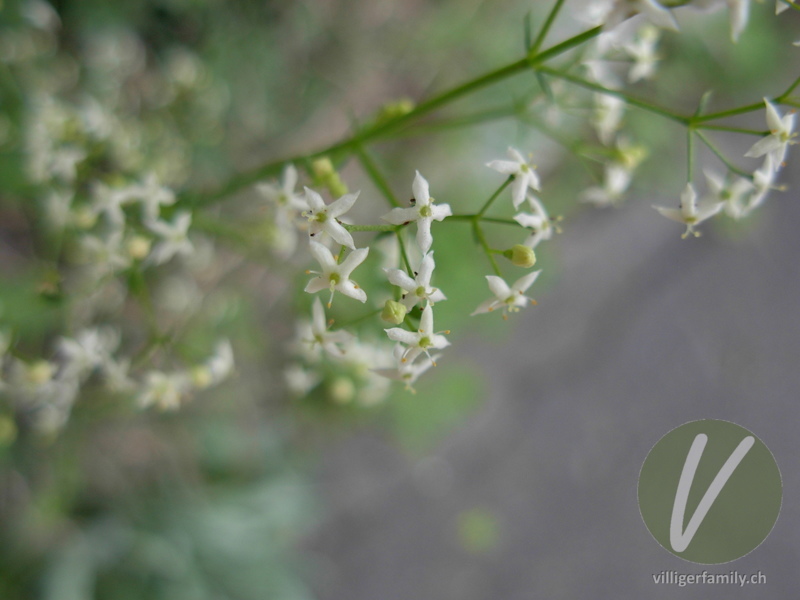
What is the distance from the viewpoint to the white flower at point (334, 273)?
1.25 metres

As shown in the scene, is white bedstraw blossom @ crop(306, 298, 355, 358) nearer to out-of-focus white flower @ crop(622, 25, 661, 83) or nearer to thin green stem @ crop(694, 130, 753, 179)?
thin green stem @ crop(694, 130, 753, 179)

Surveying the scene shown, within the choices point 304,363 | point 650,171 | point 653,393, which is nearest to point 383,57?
point 650,171

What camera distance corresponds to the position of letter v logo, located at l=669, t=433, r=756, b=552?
2188 millimetres

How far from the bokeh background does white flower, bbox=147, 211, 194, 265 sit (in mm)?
341

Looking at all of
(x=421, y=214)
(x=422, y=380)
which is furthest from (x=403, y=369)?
(x=422, y=380)

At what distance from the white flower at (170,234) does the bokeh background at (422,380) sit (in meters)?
0.34

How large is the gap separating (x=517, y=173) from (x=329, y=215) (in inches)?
16.6

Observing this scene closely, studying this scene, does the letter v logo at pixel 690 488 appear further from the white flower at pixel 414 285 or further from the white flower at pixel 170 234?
the white flower at pixel 170 234

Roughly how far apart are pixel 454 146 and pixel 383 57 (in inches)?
25.4

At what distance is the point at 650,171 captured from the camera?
3.87 metres

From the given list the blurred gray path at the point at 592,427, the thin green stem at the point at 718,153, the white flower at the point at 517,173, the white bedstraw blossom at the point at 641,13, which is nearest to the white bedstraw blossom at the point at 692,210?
the thin green stem at the point at 718,153

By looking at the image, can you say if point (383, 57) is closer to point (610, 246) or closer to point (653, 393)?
point (610, 246)

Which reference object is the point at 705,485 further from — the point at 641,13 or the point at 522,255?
the point at 641,13

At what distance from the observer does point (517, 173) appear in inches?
52.1
